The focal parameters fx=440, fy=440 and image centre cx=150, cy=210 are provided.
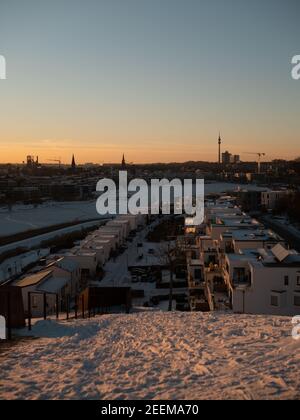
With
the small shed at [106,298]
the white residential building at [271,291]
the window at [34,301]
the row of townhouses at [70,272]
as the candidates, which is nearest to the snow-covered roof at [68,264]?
the row of townhouses at [70,272]

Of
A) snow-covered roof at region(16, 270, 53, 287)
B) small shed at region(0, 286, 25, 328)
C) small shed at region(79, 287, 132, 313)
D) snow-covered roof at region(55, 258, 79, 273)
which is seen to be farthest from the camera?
snow-covered roof at region(55, 258, 79, 273)

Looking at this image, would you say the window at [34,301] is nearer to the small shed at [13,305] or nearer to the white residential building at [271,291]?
the white residential building at [271,291]

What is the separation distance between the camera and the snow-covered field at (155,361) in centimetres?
221

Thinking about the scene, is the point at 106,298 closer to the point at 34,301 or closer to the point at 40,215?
the point at 34,301

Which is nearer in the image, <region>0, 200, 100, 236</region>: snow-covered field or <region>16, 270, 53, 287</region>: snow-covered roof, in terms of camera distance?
<region>16, 270, 53, 287</region>: snow-covered roof

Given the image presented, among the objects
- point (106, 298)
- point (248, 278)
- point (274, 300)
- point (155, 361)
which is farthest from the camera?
point (248, 278)

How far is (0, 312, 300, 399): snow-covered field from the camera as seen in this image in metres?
2.21

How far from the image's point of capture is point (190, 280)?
27.5 feet

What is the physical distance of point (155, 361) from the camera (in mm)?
2684

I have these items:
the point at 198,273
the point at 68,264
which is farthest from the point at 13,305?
the point at 198,273

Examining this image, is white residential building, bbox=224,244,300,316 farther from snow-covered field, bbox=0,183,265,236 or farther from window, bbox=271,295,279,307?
snow-covered field, bbox=0,183,265,236

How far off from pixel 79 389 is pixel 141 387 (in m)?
0.32

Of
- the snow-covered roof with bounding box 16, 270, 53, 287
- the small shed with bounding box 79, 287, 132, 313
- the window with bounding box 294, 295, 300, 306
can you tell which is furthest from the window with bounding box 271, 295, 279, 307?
the snow-covered roof with bounding box 16, 270, 53, 287

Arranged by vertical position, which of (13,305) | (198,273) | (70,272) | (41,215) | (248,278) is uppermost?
(13,305)
